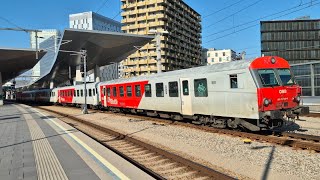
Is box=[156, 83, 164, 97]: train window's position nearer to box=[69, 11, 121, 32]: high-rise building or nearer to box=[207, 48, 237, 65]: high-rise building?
box=[69, 11, 121, 32]: high-rise building

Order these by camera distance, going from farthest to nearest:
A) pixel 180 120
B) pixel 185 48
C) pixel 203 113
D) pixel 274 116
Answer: pixel 185 48 → pixel 180 120 → pixel 203 113 → pixel 274 116

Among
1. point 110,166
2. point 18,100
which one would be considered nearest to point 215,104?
point 110,166

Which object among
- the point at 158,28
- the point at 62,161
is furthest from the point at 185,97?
the point at 158,28

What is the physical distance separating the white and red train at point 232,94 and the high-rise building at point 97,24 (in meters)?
42.0

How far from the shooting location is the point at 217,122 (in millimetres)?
14109

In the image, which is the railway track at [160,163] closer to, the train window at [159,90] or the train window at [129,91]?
the train window at [159,90]

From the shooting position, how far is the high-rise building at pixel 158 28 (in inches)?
4136

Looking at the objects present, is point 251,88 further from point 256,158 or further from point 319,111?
point 319,111

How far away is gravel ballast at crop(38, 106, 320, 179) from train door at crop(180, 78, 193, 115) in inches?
70.6

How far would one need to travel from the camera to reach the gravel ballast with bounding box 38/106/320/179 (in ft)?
24.4

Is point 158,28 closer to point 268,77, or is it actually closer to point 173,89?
point 173,89

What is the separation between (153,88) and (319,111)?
10005mm

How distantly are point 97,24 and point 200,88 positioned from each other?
5950 centimetres

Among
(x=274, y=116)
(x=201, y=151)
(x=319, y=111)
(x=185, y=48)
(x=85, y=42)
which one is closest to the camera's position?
(x=201, y=151)
